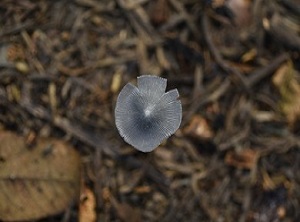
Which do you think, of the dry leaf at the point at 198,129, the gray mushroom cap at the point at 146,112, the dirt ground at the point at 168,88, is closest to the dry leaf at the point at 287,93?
the dirt ground at the point at 168,88

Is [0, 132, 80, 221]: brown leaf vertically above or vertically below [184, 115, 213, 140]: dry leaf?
below

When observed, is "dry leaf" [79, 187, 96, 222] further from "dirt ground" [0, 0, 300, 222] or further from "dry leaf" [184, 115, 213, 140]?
"dry leaf" [184, 115, 213, 140]

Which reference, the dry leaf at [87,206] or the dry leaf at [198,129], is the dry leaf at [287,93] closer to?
the dry leaf at [198,129]

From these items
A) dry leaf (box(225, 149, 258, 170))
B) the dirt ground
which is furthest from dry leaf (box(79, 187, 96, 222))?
dry leaf (box(225, 149, 258, 170))

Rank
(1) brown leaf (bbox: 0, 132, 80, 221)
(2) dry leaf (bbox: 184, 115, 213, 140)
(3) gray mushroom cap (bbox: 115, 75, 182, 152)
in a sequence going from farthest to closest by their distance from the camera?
1. (2) dry leaf (bbox: 184, 115, 213, 140)
2. (1) brown leaf (bbox: 0, 132, 80, 221)
3. (3) gray mushroom cap (bbox: 115, 75, 182, 152)

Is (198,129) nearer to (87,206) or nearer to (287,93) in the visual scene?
(287,93)

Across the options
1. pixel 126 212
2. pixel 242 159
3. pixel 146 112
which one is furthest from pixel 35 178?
pixel 242 159

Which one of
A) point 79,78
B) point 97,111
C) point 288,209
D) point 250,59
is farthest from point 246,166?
point 79,78
